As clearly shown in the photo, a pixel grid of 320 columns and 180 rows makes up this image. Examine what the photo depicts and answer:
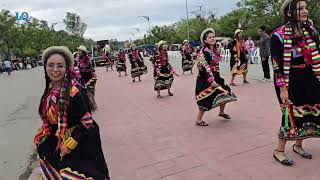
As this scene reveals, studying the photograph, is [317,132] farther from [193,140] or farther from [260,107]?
[260,107]

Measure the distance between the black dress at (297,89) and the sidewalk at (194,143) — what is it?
0.43 m

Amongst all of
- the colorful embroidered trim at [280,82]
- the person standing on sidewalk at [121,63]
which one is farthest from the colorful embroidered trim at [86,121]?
the person standing on sidewalk at [121,63]

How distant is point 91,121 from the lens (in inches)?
130

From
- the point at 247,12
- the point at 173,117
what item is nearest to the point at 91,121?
the point at 173,117

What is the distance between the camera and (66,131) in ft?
10.7

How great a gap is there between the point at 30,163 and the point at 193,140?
96.9 inches

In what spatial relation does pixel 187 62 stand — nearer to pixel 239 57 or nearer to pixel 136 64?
pixel 136 64

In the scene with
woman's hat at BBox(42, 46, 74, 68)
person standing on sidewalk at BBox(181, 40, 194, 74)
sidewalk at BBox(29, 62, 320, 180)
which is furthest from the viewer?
person standing on sidewalk at BBox(181, 40, 194, 74)

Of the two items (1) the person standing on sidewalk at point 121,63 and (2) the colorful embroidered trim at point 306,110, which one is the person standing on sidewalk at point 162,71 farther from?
(1) the person standing on sidewalk at point 121,63

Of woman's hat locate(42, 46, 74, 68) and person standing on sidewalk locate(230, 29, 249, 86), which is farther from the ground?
woman's hat locate(42, 46, 74, 68)

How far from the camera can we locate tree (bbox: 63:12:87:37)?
108250mm

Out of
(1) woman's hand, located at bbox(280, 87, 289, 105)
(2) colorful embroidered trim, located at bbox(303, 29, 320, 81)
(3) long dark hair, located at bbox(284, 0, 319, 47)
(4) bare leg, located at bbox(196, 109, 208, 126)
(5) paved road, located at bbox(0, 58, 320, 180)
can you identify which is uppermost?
(3) long dark hair, located at bbox(284, 0, 319, 47)

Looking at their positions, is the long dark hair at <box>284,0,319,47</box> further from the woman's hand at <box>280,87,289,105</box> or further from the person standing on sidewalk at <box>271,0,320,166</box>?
the woman's hand at <box>280,87,289,105</box>

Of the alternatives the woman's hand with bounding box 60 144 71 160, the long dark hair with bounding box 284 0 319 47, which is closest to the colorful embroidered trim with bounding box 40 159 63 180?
the woman's hand with bounding box 60 144 71 160
